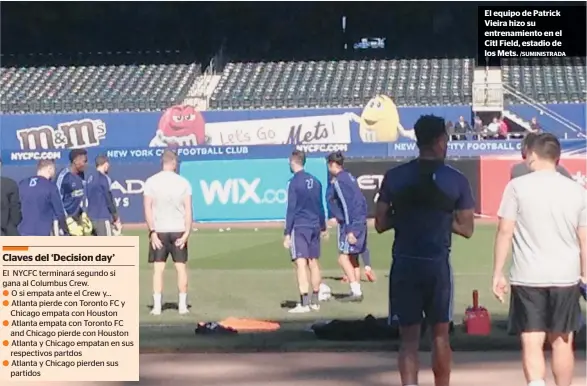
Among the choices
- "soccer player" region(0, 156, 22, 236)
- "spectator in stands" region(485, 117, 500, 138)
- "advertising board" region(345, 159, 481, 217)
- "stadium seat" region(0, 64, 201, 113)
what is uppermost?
"stadium seat" region(0, 64, 201, 113)

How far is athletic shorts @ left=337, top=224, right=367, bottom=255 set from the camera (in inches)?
476

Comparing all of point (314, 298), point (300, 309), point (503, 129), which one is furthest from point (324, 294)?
point (503, 129)

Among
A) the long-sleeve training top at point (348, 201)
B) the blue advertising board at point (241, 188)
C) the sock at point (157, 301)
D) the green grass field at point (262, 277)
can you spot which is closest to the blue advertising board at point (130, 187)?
the blue advertising board at point (241, 188)

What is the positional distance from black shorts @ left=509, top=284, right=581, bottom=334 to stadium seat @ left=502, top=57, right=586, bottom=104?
2882 centimetres

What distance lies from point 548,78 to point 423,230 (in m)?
31.6

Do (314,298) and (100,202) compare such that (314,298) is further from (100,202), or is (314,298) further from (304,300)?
(100,202)

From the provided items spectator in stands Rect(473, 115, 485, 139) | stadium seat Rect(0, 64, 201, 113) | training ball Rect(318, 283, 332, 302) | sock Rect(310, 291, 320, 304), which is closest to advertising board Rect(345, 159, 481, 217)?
spectator in stands Rect(473, 115, 485, 139)

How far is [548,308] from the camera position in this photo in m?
6.10

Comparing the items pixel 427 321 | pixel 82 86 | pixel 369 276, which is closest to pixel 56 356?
pixel 427 321

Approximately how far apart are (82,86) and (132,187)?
1491cm

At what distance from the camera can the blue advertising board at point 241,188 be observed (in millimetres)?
23766

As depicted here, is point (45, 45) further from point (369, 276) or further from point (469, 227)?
point (469, 227)

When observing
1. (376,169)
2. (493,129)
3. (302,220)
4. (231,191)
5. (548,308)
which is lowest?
(548,308)

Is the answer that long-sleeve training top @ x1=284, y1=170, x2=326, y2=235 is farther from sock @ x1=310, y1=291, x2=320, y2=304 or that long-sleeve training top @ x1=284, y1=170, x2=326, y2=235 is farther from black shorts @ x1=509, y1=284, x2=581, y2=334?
black shorts @ x1=509, y1=284, x2=581, y2=334
